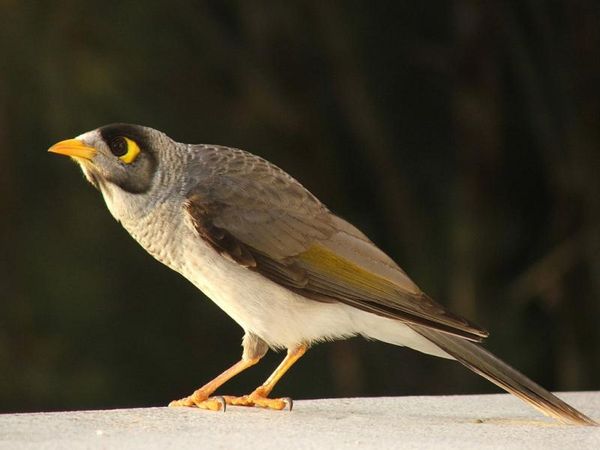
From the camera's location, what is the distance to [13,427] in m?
4.81

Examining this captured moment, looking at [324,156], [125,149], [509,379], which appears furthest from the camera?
[324,156]

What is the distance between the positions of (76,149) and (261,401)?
138 centimetres

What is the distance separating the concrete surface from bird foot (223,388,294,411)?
0.21 ft

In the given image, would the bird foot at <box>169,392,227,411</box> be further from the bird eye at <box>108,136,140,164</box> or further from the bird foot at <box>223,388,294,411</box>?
the bird eye at <box>108,136,140,164</box>

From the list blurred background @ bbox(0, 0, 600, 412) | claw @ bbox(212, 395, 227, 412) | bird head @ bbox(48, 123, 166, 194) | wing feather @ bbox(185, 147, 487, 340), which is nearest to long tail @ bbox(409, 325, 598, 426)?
wing feather @ bbox(185, 147, 487, 340)

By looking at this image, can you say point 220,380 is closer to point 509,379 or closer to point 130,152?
point 130,152

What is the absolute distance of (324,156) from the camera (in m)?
9.03

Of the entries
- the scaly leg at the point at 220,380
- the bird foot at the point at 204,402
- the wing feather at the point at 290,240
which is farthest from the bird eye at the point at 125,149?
the bird foot at the point at 204,402

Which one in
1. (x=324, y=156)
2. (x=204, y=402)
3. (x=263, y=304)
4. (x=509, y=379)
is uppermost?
(x=324, y=156)

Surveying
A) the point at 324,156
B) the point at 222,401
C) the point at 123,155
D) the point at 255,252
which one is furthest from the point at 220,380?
the point at 324,156

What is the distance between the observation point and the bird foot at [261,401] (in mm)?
5492

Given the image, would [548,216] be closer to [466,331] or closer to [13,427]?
[466,331]

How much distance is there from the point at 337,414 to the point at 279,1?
4.51 m

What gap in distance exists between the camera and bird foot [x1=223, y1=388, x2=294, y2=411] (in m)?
5.49
